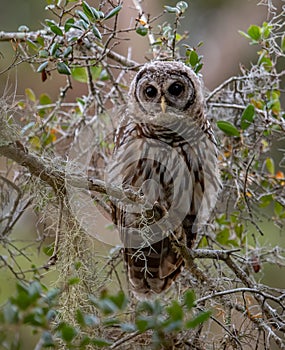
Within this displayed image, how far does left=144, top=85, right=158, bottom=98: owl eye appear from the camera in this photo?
2.94 m

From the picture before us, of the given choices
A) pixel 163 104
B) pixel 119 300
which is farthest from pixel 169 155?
pixel 119 300

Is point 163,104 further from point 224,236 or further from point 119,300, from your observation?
point 119,300

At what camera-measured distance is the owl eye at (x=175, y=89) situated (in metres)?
2.93

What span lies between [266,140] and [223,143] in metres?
0.22

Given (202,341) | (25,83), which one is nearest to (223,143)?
(202,341)

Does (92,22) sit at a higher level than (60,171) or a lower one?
higher

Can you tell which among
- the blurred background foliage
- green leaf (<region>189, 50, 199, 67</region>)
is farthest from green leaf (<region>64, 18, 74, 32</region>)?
the blurred background foliage

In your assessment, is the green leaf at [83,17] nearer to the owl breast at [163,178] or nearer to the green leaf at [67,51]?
the green leaf at [67,51]

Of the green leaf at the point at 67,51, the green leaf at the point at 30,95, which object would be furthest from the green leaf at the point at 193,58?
the green leaf at the point at 30,95

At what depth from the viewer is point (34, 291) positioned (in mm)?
1322

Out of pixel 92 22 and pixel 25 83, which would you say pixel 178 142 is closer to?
pixel 92 22

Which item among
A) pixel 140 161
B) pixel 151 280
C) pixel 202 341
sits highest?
pixel 140 161

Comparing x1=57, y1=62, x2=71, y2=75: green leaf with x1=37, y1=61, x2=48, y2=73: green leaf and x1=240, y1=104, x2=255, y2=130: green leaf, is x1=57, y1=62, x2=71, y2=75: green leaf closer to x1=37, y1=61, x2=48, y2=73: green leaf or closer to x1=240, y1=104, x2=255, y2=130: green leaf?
x1=37, y1=61, x2=48, y2=73: green leaf

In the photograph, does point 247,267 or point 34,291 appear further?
point 247,267
